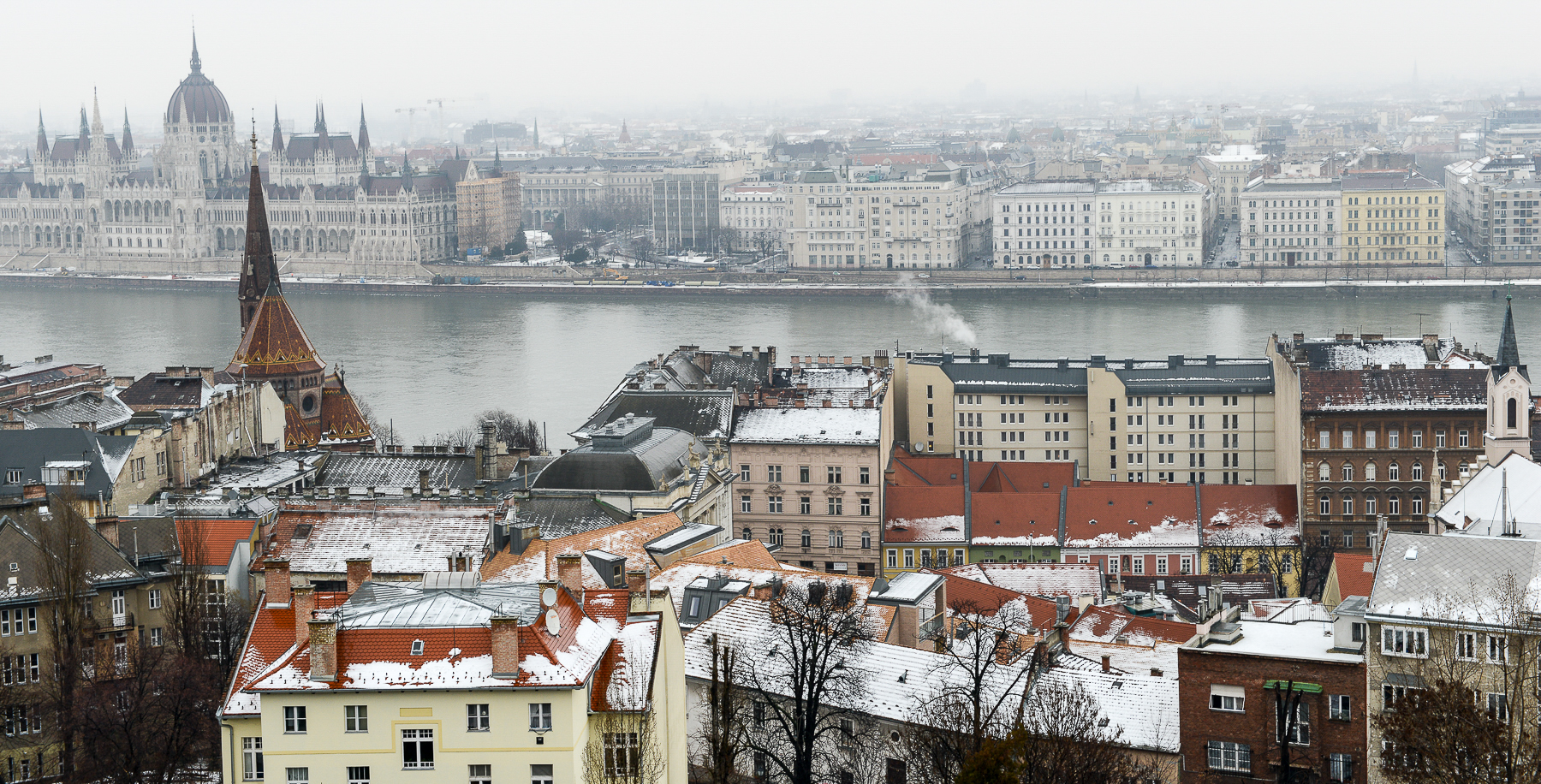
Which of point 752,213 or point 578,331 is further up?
point 752,213

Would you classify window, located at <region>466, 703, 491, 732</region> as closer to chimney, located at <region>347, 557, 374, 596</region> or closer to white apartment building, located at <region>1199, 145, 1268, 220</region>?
chimney, located at <region>347, 557, 374, 596</region>

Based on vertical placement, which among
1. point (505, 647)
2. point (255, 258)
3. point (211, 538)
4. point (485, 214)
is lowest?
point (485, 214)

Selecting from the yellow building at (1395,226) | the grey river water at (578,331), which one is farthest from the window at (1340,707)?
the yellow building at (1395,226)

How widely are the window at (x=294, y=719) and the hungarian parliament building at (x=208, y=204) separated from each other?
47.3 metres

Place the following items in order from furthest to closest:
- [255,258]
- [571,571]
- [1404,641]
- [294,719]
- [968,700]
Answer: [255,258] → [968,700] → [571,571] → [1404,641] → [294,719]

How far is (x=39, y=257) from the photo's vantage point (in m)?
59.6

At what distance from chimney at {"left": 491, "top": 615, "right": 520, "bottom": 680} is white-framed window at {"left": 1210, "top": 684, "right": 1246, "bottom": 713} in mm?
2919

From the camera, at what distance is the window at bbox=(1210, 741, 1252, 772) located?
336 inches

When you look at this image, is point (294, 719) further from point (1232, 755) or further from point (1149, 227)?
point (1149, 227)

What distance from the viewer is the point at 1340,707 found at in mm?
8477

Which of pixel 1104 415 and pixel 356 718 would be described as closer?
pixel 356 718

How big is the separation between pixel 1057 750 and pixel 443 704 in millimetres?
2182

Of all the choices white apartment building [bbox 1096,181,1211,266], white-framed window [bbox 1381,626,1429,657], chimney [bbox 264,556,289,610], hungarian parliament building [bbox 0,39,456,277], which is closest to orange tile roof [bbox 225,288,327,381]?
chimney [bbox 264,556,289,610]

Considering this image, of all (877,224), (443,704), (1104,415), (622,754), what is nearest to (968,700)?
(622,754)
